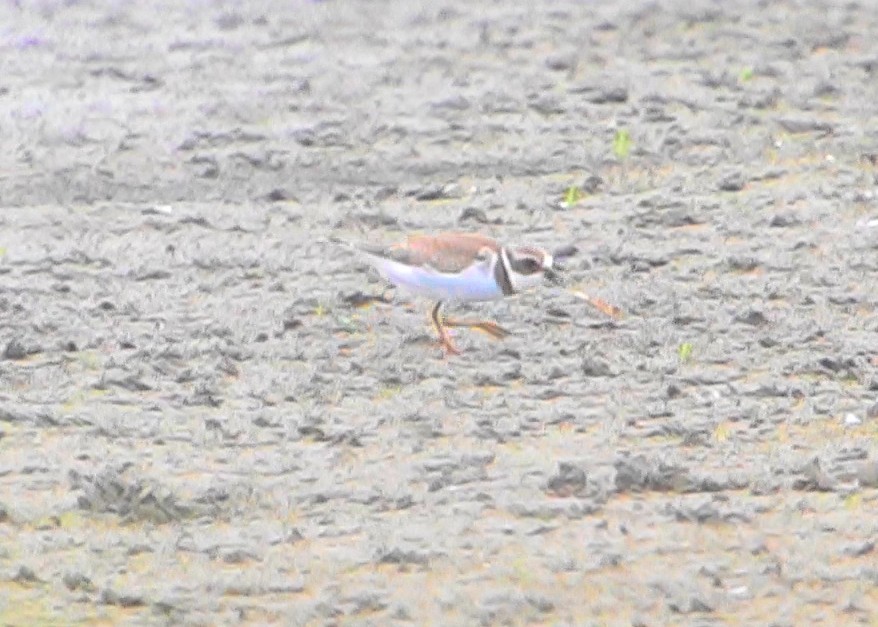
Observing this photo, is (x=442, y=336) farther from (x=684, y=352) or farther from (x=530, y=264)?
(x=684, y=352)

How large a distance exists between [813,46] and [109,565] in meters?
7.47

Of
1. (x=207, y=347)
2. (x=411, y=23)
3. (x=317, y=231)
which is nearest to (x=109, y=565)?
(x=207, y=347)

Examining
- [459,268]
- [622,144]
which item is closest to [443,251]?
[459,268]

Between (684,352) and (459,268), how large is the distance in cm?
92

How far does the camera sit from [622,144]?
11477mm

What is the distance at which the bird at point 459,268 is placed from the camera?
8617 mm

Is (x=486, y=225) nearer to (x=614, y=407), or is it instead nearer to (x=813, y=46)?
(x=614, y=407)

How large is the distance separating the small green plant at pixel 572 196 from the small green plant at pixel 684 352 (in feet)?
6.67

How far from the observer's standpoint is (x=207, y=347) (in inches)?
349

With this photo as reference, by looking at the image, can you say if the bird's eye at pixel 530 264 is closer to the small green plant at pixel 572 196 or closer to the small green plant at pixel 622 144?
the small green plant at pixel 572 196

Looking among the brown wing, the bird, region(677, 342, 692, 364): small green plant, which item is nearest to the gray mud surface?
region(677, 342, 692, 364): small green plant

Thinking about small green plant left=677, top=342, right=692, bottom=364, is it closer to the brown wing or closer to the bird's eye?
the bird's eye

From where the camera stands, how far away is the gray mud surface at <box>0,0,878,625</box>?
6.93 meters

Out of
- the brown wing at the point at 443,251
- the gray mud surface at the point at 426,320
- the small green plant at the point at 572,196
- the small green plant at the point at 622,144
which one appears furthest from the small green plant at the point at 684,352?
the small green plant at the point at 622,144
